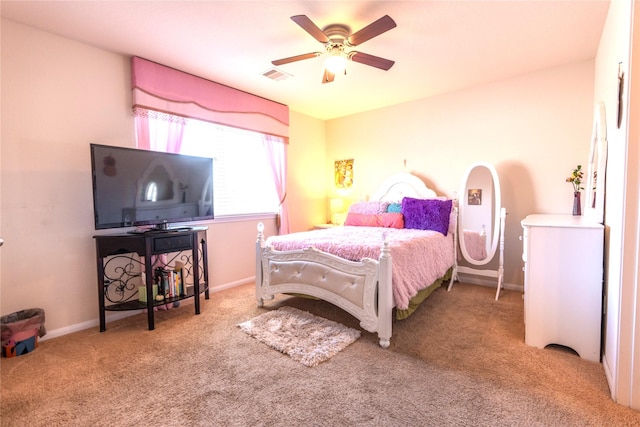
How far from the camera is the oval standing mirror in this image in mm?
3459

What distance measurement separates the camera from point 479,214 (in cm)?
356

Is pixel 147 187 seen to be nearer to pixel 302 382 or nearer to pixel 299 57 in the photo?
pixel 299 57

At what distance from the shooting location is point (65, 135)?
2.52 meters

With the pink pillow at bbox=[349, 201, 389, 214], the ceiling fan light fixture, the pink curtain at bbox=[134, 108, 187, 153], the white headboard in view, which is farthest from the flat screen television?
the white headboard

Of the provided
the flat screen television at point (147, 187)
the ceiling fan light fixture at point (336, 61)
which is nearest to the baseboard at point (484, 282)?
the ceiling fan light fixture at point (336, 61)

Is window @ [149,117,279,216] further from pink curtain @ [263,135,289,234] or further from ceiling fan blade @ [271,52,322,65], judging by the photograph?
ceiling fan blade @ [271,52,322,65]

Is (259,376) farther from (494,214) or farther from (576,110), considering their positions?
(576,110)

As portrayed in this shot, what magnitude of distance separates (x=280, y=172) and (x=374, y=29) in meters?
2.61

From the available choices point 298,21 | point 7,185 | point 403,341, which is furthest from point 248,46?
point 403,341

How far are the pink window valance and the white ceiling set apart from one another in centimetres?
11

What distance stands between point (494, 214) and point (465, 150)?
36.9 inches

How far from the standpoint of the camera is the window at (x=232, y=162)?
11.1ft

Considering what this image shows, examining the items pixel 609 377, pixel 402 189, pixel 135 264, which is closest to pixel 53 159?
pixel 135 264

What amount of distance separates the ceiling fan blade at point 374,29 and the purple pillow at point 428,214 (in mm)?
2120
